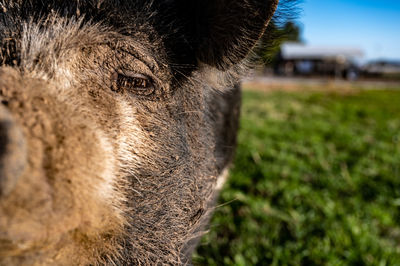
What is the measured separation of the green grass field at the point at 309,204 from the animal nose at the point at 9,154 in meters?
1.82

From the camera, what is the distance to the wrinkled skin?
1227mm

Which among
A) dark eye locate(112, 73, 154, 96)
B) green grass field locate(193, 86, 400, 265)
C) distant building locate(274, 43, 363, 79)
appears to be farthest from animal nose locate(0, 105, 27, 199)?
distant building locate(274, 43, 363, 79)

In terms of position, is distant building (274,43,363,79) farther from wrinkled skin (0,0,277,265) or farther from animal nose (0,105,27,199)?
animal nose (0,105,27,199)

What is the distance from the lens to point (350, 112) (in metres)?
11.0

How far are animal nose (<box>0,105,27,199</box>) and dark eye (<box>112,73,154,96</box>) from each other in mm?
668

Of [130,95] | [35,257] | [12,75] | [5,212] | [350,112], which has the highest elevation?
[12,75]

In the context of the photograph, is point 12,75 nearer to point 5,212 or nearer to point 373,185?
point 5,212

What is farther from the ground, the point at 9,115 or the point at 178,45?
the point at 178,45

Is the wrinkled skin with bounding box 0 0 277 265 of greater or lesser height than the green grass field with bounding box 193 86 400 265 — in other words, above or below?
above

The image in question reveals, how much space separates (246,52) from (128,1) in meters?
0.66

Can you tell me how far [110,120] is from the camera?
1.61 m

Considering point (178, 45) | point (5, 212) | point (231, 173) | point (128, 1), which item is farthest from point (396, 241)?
point (5, 212)

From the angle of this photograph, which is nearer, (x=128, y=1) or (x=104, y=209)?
(x=104, y=209)

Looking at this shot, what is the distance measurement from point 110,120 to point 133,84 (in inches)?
9.5
